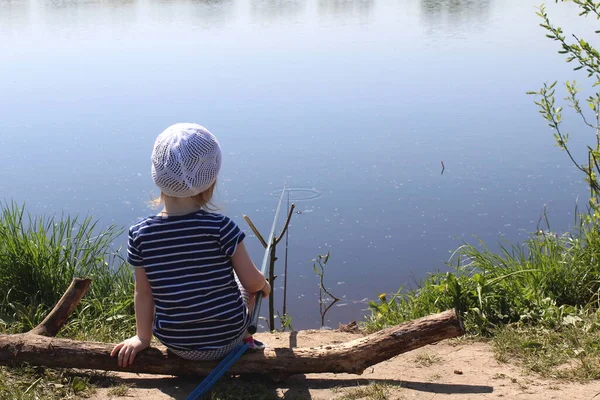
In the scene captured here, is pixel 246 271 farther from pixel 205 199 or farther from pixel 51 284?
pixel 51 284

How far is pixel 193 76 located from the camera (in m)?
10.1

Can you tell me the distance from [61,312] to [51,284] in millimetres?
731

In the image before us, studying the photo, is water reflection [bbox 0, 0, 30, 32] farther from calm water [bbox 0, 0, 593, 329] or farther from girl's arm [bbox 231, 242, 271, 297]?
girl's arm [bbox 231, 242, 271, 297]

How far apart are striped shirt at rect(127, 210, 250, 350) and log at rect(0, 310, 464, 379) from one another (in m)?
0.11

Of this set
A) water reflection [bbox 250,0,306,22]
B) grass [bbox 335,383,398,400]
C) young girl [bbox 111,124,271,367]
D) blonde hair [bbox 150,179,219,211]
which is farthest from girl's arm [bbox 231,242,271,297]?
water reflection [bbox 250,0,306,22]

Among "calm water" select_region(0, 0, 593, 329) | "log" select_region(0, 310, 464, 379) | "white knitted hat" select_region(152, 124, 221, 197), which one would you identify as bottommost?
"calm water" select_region(0, 0, 593, 329)

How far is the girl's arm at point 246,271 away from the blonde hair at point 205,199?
189mm

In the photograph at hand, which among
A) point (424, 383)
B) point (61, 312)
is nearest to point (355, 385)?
point (424, 383)

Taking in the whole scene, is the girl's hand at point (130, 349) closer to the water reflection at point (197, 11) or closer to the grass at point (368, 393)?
the grass at point (368, 393)

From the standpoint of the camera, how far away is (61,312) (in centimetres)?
357

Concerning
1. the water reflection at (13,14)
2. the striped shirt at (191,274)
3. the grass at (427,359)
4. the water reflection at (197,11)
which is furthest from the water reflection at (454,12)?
the striped shirt at (191,274)

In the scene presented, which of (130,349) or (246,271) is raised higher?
(246,271)

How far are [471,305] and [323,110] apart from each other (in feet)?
15.6

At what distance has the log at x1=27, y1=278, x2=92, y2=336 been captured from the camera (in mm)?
Result: 3512
